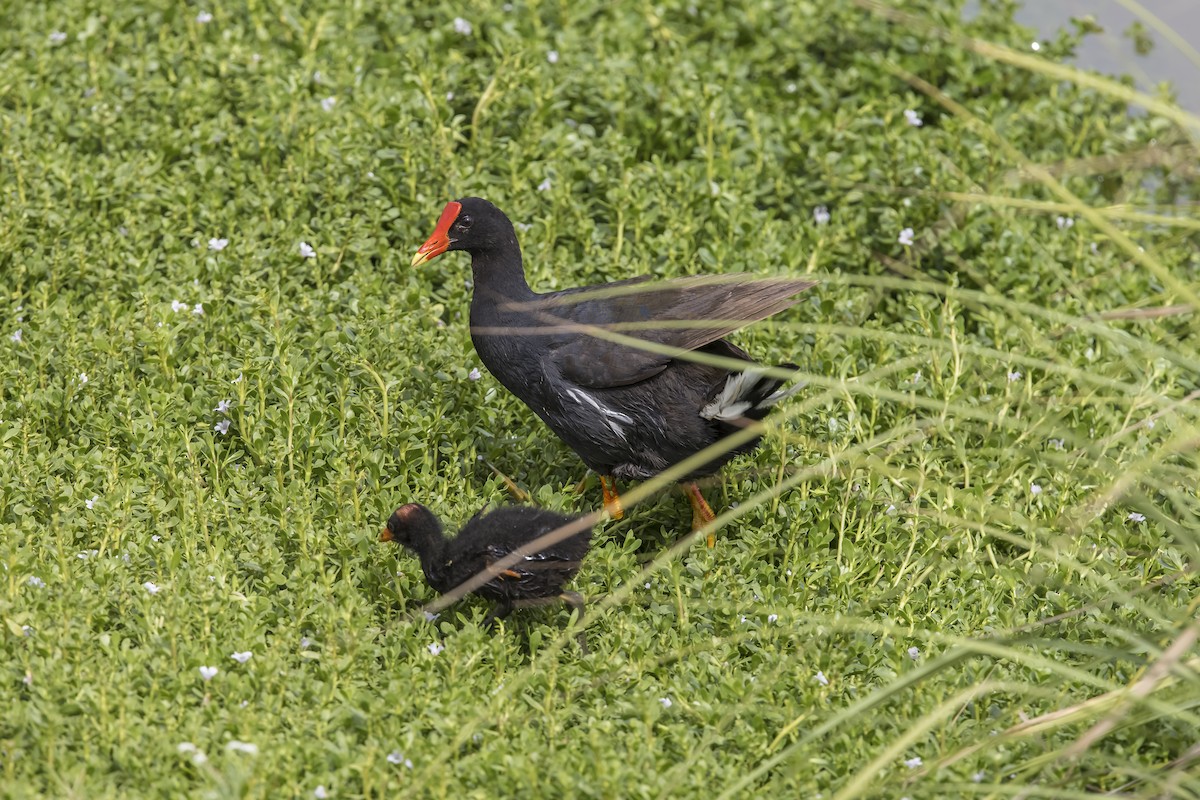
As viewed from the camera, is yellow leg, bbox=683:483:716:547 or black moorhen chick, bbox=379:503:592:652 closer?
black moorhen chick, bbox=379:503:592:652

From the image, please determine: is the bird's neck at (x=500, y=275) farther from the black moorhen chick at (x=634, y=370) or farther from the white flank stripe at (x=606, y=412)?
the white flank stripe at (x=606, y=412)

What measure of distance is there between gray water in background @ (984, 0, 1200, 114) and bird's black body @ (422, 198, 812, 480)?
14.9ft

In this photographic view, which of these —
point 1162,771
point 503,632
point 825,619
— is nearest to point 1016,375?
point 825,619

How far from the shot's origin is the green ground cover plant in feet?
12.9

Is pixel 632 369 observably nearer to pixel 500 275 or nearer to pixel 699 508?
pixel 699 508

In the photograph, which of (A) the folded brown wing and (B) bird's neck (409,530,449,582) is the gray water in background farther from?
(B) bird's neck (409,530,449,582)

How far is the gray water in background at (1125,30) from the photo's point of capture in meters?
8.61

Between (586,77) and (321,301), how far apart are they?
213cm

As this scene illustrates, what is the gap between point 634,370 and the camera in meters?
5.04

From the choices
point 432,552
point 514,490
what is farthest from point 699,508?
point 432,552

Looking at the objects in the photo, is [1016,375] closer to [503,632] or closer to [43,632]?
[503,632]

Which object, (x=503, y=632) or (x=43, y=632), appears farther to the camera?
(x=503, y=632)

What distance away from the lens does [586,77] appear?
730cm

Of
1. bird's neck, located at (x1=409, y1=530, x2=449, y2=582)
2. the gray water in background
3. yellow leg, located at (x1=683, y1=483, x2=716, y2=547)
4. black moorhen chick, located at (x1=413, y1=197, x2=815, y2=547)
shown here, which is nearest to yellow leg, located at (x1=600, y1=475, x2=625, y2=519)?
black moorhen chick, located at (x1=413, y1=197, x2=815, y2=547)
